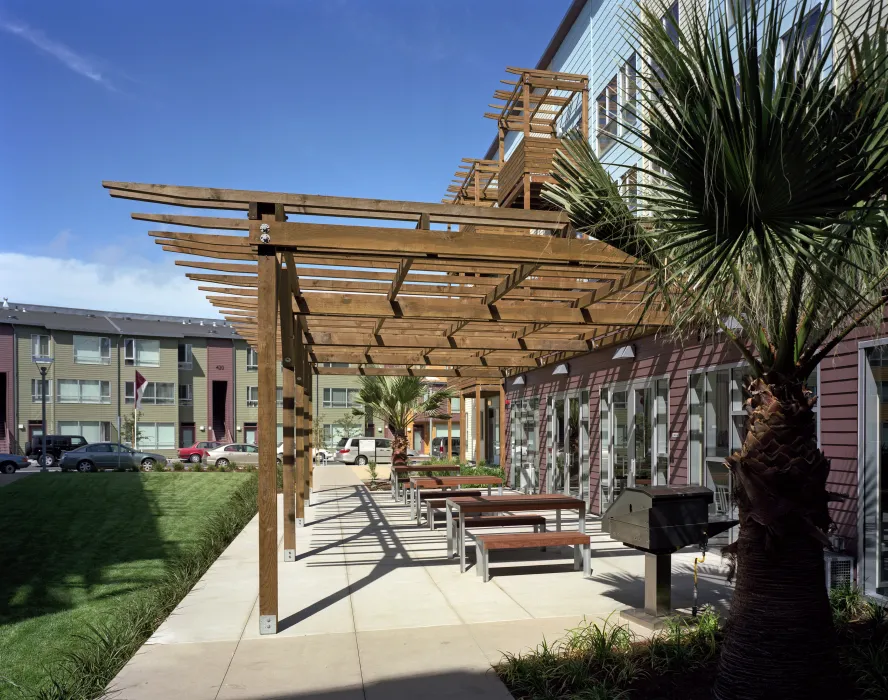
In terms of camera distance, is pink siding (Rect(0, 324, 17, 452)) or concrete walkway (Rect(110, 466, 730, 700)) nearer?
concrete walkway (Rect(110, 466, 730, 700))

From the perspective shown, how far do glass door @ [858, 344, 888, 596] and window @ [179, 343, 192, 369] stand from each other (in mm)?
49456

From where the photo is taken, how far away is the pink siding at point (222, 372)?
52.1 metres

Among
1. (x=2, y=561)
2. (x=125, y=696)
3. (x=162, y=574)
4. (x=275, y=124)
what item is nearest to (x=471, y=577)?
(x=162, y=574)

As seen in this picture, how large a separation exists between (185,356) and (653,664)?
166 ft

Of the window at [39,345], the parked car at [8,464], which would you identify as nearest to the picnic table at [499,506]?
the parked car at [8,464]

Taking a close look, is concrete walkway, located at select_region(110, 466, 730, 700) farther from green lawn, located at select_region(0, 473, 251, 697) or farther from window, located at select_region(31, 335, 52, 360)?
window, located at select_region(31, 335, 52, 360)

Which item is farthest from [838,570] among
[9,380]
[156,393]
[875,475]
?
[9,380]

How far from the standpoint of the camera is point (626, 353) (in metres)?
12.6

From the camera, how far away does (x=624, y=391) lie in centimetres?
1310

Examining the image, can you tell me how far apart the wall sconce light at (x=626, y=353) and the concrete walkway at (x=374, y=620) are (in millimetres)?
3178

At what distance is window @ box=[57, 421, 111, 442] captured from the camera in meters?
48.0

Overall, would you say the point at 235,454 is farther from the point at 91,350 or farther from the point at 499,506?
the point at 499,506

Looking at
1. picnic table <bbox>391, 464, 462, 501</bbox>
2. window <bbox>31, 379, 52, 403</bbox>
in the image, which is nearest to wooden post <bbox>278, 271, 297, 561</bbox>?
picnic table <bbox>391, 464, 462, 501</bbox>

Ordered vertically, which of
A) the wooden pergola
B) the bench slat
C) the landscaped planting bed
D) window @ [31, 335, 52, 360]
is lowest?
the landscaped planting bed
